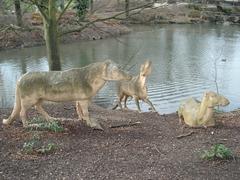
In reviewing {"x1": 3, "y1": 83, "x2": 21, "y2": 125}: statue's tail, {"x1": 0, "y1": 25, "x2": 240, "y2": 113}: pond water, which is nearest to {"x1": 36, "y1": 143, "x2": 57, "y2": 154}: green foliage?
{"x1": 3, "y1": 83, "x2": 21, "y2": 125}: statue's tail

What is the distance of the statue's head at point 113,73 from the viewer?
7.75m

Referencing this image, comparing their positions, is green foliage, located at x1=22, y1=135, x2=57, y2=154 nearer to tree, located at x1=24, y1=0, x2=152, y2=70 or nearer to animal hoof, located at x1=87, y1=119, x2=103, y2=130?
animal hoof, located at x1=87, y1=119, x2=103, y2=130

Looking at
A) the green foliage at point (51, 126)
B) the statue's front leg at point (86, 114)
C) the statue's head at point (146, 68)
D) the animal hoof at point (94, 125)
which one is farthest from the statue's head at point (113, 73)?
the statue's head at point (146, 68)

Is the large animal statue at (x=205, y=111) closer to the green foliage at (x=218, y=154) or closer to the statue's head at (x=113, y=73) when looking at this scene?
the statue's head at (x=113, y=73)

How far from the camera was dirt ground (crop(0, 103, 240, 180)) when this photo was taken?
6.20 meters

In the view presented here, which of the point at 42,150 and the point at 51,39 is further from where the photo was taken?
the point at 51,39

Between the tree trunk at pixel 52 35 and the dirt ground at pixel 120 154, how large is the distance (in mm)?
5003

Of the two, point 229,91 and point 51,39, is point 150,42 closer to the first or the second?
point 229,91

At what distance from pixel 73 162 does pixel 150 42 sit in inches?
1101

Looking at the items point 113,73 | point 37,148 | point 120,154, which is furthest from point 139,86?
point 37,148

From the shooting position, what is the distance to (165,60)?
84.4 ft

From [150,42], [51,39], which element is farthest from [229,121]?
[150,42]

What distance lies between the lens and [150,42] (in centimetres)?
3400

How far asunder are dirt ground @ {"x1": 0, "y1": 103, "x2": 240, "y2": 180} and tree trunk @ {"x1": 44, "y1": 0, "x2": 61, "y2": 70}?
5.00 metres
